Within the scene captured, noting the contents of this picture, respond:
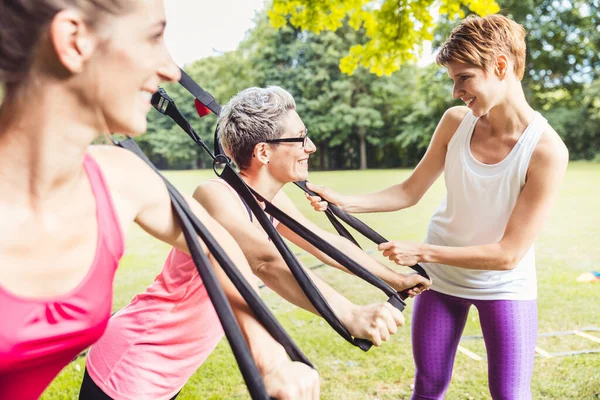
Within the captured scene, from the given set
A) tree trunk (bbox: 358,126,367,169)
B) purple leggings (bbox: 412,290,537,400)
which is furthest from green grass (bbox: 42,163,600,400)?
tree trunk (bbox: 358,126,367,169)

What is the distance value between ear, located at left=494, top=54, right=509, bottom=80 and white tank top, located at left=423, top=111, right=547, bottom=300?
0.70 feet

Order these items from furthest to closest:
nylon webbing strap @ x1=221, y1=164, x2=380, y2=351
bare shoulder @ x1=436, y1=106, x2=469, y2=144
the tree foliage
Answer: the tree foliage < bare shoulder @ x1=436, y1=106, x2=469, y2=144 < nylon webbing strap @ x1=221, y1=164, x2=380, y2=351

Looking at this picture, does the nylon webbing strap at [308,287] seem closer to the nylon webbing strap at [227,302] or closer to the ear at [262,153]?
the nylon webbing strap at [227,302]

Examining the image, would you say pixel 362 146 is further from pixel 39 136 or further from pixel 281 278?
pixel 39 136

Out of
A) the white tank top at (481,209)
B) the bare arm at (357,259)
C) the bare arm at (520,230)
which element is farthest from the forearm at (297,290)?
the white tank top at (481,209)

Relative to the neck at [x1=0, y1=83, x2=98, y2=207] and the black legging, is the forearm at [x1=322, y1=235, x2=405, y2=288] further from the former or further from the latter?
the neck at [x1=0, y1=83, x2=98, y2=207]

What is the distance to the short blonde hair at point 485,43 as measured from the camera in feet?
6.30

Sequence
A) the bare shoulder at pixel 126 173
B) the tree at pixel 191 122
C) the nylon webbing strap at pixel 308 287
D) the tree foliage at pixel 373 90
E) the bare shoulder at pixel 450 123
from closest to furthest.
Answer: the bare shoulder at pixel 126 173 < the nylon webbing strap at pixel 308 287 < the bare shoulder at pixel 450 123 < the tree foliage at pixel 373 90 < the tree at pixel 191 122

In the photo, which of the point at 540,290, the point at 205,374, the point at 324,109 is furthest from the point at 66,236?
the point at 324,109

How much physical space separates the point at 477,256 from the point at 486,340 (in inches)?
15.2

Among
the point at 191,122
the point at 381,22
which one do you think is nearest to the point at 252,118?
the point at 381,22

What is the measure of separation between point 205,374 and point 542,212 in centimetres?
274

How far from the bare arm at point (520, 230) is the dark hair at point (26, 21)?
131 cm

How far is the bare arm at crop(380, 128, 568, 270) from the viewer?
6.23 ft
